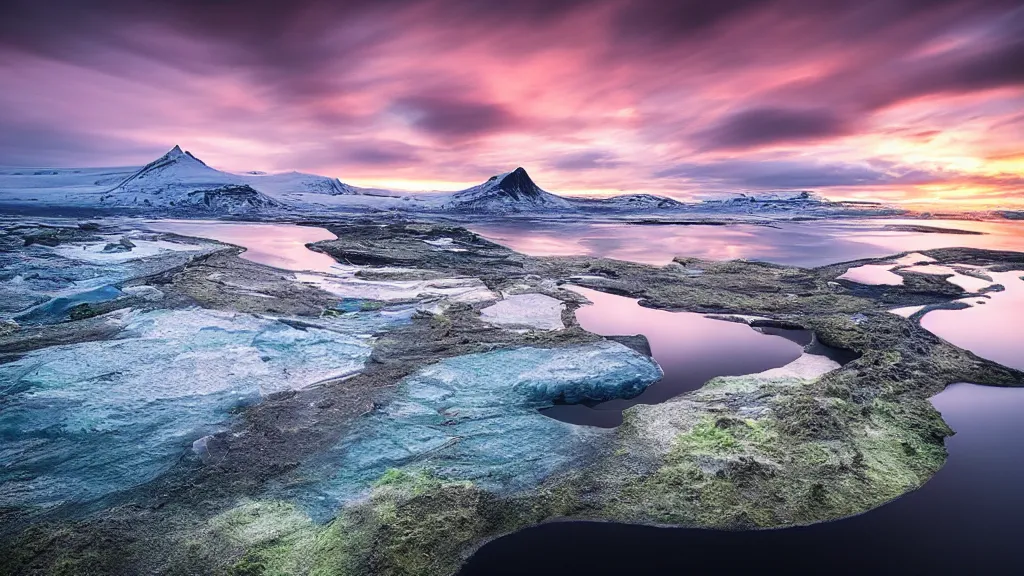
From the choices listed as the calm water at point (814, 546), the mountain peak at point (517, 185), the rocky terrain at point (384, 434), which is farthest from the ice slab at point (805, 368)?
the mountain peak at point (517, 185)

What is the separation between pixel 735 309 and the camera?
12.4 metres

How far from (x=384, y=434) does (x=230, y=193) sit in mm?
80474

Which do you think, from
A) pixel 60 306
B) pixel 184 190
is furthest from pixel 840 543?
pixel 184 190

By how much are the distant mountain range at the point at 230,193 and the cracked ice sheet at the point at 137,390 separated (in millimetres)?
64642

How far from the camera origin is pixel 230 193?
73.5 m

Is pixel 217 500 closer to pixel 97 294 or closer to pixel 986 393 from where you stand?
pixel 97 294

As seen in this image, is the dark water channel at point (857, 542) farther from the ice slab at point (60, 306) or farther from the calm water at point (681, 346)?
the ice slab at point (60, 306)

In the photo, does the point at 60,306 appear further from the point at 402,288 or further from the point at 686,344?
the point at 686,344

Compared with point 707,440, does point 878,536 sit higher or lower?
lower

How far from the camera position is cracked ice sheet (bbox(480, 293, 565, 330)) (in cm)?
1048

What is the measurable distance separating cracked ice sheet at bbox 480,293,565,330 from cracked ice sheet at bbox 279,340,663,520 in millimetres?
1823

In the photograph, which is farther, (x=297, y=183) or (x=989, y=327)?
(x=297, y=183)

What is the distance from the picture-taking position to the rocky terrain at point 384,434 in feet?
13.8

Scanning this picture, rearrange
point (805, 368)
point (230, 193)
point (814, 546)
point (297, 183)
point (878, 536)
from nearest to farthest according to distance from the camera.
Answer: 1. point (814, 546)
2. point (878, 536)
3. point (805, 368)
4. point (230, 193)
5. point (297, 183)
